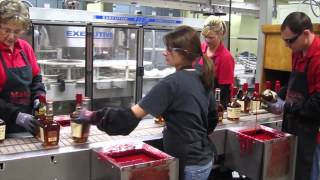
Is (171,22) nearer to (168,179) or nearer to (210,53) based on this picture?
(210,53)

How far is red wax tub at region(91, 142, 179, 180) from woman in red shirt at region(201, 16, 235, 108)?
2.75ft

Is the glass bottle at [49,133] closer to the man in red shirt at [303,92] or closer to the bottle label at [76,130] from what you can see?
the bottle label at [76,130]

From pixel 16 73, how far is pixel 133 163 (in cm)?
70

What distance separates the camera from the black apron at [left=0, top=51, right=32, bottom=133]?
1.55m

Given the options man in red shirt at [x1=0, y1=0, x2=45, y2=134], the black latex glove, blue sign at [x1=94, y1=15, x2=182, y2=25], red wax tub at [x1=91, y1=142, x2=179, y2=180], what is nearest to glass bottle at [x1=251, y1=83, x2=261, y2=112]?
red wax tub at [x1=91, y1=142, x2=179, y2=180]

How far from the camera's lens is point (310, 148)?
1.79 m

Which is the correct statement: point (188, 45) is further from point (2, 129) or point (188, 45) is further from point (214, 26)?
point (214, 26)

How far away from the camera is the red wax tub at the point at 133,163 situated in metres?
1.23

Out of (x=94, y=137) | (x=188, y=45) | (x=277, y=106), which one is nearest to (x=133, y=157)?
(x=94, y=137)

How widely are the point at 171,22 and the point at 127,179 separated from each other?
248 cm

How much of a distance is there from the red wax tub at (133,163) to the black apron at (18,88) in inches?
18.7

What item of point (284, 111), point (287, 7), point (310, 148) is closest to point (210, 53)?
point (284, 111)

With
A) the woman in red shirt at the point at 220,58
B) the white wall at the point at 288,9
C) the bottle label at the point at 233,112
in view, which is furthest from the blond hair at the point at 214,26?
Answer: the white wall at the point at 288,9

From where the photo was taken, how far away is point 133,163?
126cm
